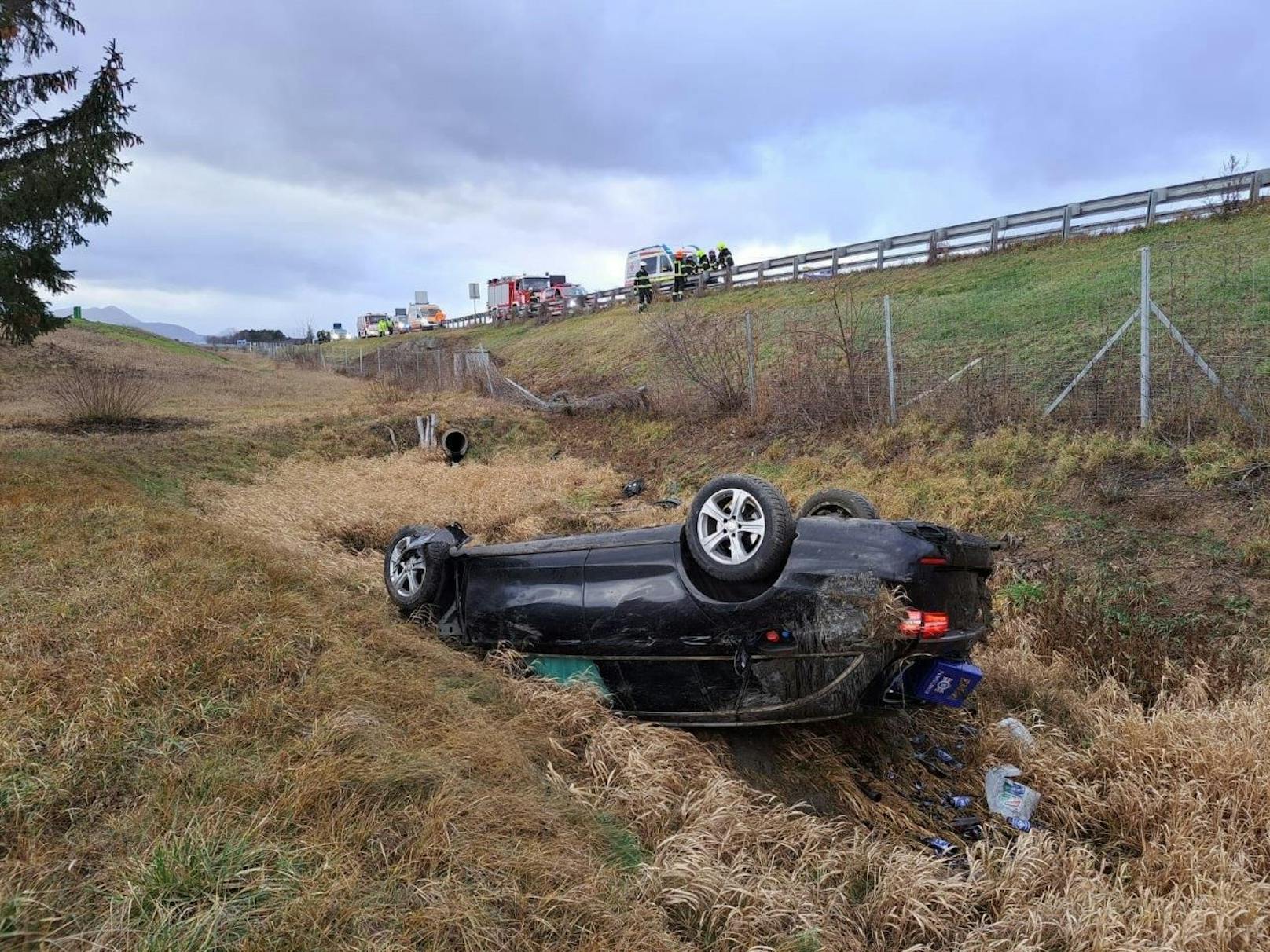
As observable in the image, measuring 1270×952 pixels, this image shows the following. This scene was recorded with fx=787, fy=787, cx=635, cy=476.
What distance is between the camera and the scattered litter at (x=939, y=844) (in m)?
3.45

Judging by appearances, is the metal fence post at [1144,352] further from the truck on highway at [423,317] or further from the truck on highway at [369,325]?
the truck on highway at [369,325]

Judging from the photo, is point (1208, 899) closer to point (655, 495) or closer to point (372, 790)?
point (372, 790)

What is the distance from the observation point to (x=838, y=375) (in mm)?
11180

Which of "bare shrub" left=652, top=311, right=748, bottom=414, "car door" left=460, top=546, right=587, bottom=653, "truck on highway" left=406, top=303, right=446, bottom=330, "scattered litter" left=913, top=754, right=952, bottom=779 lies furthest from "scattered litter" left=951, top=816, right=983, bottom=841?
"truck on highway" left=406, top=303, right=446, bottom=330

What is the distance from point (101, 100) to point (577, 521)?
7.59m

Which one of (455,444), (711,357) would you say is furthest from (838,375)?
(455,444)

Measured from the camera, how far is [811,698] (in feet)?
11.4

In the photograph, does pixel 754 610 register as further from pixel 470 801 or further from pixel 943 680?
pixel 470 801

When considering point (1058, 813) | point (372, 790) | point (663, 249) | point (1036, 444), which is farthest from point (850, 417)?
point (663, 249)

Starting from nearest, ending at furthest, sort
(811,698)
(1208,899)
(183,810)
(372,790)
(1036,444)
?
(183,810), (372,790), (1208,899), (811,698), (1036,444)

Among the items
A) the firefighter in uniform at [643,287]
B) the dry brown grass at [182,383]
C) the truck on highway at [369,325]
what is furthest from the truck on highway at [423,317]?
the firefighter in uniform at [643,287]

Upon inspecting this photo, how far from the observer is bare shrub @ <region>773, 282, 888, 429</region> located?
10656 millimetres

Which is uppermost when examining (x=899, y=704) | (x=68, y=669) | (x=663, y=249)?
(x=663, y=249)

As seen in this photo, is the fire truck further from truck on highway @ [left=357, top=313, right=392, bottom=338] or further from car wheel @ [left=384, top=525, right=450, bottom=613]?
car wheel @ [left=384, top=525, right=450, bottom=613]
